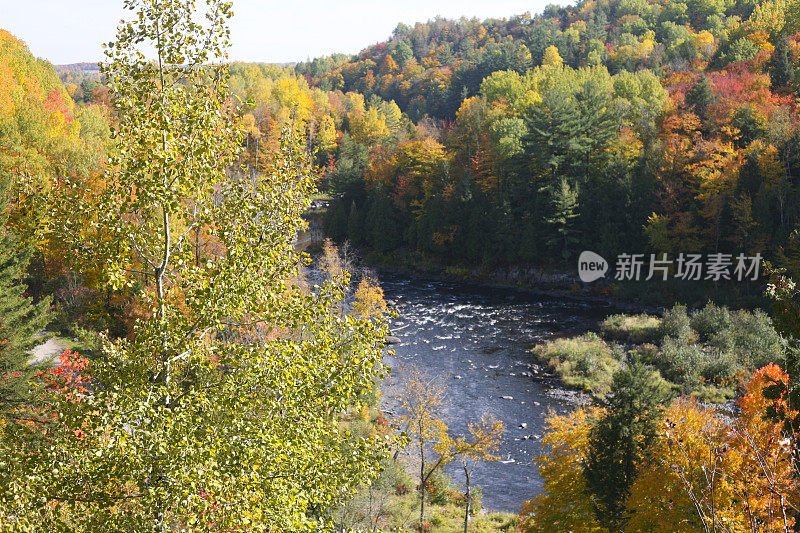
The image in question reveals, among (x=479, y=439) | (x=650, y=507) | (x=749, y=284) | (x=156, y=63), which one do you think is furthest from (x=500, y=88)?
(x=156, y=63)

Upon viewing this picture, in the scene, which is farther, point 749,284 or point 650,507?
point 749,284

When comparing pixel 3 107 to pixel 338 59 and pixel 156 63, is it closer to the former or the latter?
pixel 156 63

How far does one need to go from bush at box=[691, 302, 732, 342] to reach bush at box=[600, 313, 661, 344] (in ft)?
8.05

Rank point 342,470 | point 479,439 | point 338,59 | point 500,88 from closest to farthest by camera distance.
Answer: point 342,470 → point 479,439 → point 500,88 → point 338,59

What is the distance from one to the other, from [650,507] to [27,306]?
18433 mm

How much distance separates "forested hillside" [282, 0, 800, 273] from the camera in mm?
45188

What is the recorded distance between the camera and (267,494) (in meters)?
7.14

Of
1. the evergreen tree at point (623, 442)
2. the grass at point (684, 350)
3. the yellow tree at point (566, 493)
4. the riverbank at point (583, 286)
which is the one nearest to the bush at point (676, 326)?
the grass at point (684, 350)

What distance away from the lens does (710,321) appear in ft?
125

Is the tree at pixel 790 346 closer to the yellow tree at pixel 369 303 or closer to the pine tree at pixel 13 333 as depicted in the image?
the pine tree at pixel 13 333

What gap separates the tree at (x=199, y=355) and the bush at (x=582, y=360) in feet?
86.6

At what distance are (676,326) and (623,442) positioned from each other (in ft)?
80.9

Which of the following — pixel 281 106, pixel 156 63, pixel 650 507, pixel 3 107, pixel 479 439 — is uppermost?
pixel 281 106

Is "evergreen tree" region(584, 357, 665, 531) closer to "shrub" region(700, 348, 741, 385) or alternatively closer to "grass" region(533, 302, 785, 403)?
"grass" region(533, 302, 785, 403)
